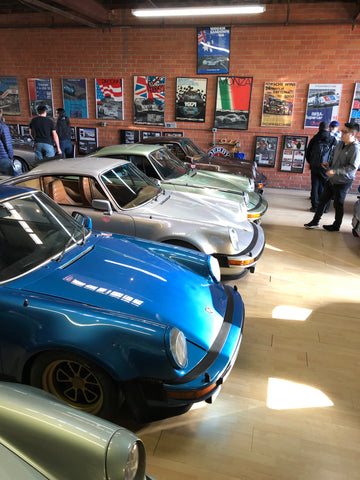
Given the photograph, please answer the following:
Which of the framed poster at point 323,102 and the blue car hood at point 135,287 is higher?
the framed poster at point 323,102

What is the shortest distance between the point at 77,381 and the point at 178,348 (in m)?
0.73

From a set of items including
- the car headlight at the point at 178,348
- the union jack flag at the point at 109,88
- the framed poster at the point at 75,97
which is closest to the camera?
the car headlight at the point at 178,348

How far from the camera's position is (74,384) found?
2314 millimetres

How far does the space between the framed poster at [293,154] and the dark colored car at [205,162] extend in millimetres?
2317

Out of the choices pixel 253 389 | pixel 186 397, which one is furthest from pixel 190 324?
pixel 253 389

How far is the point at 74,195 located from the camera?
15.0ft

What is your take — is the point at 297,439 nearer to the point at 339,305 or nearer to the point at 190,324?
the point at 190,324

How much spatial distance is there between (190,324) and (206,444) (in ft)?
2.51

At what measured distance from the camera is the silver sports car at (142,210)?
4.06m

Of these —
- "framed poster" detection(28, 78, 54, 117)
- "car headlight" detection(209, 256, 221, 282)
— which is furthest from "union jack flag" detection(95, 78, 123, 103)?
"car headlight" detection(209, 256, 221, 282)

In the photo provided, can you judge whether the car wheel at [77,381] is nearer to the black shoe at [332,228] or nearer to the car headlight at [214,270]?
the car headlight at [214,270]

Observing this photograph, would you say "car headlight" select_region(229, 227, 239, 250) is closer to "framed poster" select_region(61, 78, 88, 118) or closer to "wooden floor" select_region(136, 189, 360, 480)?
"wooden floor" select_region(136, 189, 360, 480)

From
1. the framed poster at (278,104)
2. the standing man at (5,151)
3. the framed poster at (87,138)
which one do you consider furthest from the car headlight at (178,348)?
the framed poster at (87,138)

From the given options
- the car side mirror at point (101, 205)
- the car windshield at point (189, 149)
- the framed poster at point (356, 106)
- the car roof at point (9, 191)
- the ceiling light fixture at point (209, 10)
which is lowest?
the car side mirror at point (101, 205)
